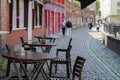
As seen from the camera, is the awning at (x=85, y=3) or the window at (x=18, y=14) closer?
the awning at (x=85, y=3)

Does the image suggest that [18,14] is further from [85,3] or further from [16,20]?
[85,3]

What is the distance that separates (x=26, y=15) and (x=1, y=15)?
6.98m

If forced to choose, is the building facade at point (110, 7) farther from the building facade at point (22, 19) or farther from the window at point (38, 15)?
the window at point (38, 15)

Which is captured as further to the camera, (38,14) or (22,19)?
(38,14)

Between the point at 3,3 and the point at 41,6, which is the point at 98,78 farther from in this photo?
the point at 41,6

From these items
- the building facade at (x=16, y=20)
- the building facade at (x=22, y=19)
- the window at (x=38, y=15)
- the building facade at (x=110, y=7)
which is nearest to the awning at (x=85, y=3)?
the building facade at (x=110, y=7)

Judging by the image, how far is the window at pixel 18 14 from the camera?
19.8m

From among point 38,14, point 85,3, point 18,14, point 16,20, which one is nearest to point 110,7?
point 38,14

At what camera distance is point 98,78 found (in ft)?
33.5

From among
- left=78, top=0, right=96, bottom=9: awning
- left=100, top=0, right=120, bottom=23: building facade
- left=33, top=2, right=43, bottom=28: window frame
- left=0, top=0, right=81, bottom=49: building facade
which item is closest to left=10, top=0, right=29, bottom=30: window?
left=0, top=0, right=81, bottom=49: building facade

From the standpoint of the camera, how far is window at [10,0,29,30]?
19.8m

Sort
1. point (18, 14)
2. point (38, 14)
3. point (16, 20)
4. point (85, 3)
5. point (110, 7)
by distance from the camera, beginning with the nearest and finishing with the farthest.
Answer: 1. point (85, 3)
2. point (16, 20)
3. point (18, 14)
4. point (110, 7)
5. point (38, 14)

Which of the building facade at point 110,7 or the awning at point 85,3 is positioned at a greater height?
the building facade at point 110,7

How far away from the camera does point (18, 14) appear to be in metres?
22.1
